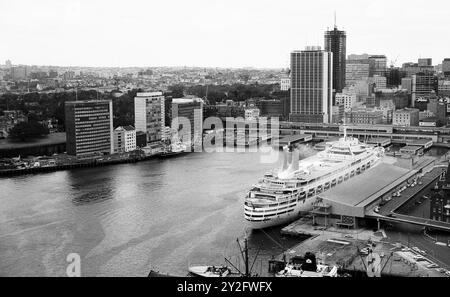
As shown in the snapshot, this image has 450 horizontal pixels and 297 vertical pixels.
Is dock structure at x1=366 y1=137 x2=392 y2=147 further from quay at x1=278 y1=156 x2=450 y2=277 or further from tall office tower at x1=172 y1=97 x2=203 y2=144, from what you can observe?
quay at x1=278 y1=156 x2=450 y2=277

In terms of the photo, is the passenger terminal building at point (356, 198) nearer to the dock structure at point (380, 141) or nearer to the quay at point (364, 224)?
the quay at point (364, 224)

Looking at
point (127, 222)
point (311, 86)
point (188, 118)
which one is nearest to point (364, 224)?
point (127, 222)

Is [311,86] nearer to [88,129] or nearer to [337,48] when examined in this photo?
[337,48]

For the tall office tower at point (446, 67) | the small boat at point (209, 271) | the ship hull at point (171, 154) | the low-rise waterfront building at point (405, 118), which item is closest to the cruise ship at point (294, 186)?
the small boat at point (209, 271)

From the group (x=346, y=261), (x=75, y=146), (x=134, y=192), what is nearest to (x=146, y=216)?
(x=134, y=192)

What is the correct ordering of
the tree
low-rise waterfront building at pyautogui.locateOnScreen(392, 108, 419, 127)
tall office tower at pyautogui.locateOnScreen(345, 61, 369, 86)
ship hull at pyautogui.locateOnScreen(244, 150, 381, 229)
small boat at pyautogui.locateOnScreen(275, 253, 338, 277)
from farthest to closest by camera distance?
tall office tower at pyautogui.locateOnScreen(345, 61, 369, 86), low-rise waterfront building at pyautogui.locateOnScreen(392, 108, 419, 127), the tree, ship hull at pyautogui.locateOnScreen(244, 150, 381, 229), small boat at pyautogui.locateOnScreen(275, 253, 338, 277)

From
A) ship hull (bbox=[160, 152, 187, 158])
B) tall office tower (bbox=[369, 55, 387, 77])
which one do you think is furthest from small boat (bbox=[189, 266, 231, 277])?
tall office tower (bbox=[369, 55, 387, 77])
